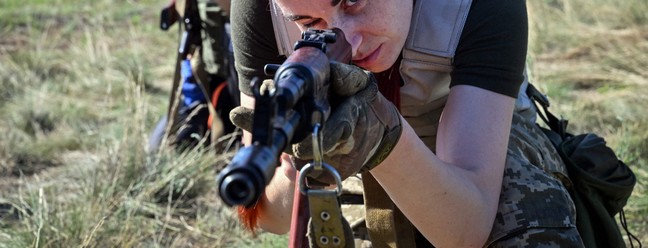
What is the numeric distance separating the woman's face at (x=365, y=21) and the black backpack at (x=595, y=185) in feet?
2.70

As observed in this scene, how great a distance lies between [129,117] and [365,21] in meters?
2.45

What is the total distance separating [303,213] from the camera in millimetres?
2365

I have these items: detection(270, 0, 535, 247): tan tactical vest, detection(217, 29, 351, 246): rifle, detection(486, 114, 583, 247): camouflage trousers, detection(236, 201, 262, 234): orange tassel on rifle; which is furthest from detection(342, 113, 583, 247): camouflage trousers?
detection(217, 29, 351, 246): rifle

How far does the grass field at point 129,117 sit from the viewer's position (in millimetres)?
3578

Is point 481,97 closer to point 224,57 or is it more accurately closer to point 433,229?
point 433,229

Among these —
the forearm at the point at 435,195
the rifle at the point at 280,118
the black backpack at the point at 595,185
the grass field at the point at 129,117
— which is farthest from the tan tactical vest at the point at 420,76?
the grass field at the point at 129,117

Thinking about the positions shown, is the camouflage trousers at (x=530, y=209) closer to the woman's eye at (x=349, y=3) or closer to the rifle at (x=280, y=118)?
the woman's eye at (x=349, y=3)

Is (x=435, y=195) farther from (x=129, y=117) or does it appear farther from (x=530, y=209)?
(x=129, y=117)

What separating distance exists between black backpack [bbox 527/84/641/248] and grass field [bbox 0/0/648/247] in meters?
0.56

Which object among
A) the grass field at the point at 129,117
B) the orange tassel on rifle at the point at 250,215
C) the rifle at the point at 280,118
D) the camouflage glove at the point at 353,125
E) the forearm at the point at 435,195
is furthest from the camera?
the grass field at the point at 129,117

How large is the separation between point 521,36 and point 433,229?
1.80 ft

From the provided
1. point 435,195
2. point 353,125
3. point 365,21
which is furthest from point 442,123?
point 353,125

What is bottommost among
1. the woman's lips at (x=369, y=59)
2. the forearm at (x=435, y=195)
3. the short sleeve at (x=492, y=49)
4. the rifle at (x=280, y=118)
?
the forearm at (x=435, y=195)

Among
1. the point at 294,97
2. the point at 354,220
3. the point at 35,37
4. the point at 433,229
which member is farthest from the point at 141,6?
the point at 294,97
